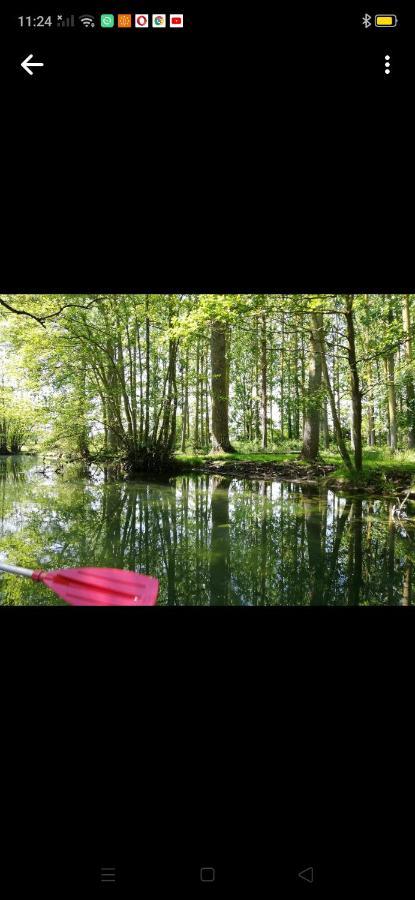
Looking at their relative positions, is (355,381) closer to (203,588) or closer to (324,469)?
(324,469)

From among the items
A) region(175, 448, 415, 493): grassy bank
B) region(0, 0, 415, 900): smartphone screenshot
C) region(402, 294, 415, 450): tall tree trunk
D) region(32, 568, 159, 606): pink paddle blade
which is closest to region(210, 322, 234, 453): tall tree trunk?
region(175, 448, 415, 493): grassy bank

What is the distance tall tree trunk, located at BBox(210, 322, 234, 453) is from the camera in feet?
22.9

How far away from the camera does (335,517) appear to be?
4.20m

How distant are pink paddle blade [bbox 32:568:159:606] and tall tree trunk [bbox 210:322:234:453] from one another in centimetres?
495

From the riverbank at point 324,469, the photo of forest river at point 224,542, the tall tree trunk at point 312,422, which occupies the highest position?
the tall tree trunk at point 312,422
